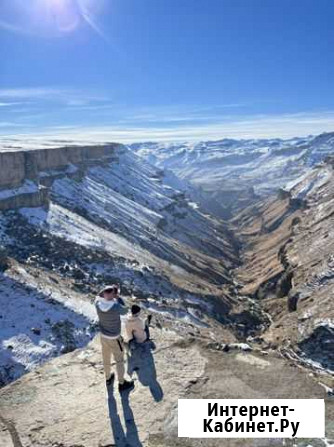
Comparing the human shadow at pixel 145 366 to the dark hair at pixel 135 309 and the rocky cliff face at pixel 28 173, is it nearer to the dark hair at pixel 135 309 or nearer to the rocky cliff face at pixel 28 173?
the dark hair at pixel 135 309

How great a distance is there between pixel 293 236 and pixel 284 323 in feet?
119

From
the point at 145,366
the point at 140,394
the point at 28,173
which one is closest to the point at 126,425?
the point at 140,394

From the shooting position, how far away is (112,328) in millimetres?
9305

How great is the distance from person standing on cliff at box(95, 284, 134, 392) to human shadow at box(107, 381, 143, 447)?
291 mm

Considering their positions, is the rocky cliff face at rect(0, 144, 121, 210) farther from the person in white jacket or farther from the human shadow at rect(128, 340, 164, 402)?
the human shadow at rect(128, 340, 164, 402)

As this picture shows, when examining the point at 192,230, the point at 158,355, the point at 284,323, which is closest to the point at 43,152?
the point at 192,230

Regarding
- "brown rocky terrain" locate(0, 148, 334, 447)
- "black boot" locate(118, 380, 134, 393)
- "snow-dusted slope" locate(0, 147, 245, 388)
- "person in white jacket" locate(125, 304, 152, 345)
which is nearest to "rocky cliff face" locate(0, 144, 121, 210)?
"brown rocky terrain" locate(0, 148, 334, 447)

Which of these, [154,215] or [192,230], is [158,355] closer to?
[154,215]

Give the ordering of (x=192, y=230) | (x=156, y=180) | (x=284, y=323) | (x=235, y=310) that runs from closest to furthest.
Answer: (x=284, y=323) → (x=235, y=310) → (x=192, y=230) → (x=156, y=180)

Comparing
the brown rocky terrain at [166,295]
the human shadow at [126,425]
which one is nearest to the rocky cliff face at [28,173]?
the brown rocky terrain at [166,295]

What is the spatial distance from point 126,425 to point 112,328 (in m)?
1.78

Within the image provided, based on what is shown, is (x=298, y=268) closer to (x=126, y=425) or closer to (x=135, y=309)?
(x=135, y=309)

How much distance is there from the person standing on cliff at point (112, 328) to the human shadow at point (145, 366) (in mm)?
428

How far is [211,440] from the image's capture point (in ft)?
25.9
